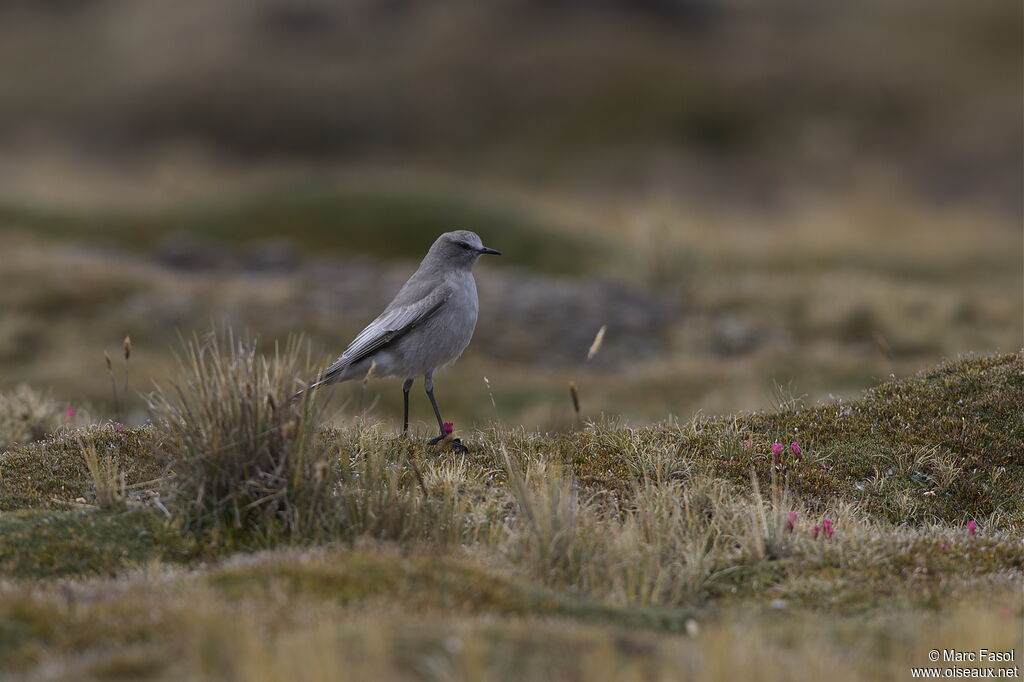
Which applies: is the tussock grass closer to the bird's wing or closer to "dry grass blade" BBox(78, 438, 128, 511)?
"dry grass blade" BBox(78, 438, 128, 511)

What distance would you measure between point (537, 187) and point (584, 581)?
5056cm

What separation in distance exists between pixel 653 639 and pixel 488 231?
106ft

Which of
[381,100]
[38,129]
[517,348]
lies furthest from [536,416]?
[38,129]

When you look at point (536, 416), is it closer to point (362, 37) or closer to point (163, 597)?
point (163, 597)

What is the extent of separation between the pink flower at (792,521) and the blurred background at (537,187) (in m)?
2.72

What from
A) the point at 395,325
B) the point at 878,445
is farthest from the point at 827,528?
the point at 395,325

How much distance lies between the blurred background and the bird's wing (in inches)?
63.5

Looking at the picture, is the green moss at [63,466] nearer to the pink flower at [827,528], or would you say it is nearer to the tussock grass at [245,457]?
the tussock grass at [245,457]

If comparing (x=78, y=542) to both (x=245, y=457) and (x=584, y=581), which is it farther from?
(x=584, y=581)

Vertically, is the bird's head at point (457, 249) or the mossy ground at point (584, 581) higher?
the bird's head at point (457, 249)

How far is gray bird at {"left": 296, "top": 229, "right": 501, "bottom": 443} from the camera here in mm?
9852

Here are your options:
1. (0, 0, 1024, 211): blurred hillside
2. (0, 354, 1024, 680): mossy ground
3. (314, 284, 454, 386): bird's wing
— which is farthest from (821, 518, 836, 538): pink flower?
(0, 0, 1024, 211): blurred hillside

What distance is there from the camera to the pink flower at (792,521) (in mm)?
7744

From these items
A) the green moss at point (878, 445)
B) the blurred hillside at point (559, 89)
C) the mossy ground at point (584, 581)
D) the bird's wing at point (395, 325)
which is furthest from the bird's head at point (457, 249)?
the blurred hillside at point (559, 89)
